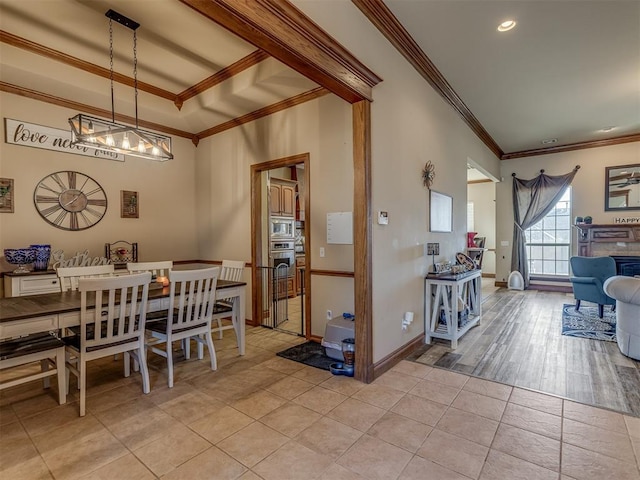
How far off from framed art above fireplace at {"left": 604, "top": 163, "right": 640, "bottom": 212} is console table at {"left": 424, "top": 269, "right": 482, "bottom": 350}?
187 inches

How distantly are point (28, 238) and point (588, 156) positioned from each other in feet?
32.9

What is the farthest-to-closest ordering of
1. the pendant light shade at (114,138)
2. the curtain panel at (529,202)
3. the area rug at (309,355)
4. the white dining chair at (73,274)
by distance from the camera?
the curtain panel at (529,202) → the area rug at (309,355) → the white dining chair at (73,274) → the pendant light shade at (114,138)

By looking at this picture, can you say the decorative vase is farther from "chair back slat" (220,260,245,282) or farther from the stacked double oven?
the stacked double oven

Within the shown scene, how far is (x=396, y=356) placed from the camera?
325 centimetres

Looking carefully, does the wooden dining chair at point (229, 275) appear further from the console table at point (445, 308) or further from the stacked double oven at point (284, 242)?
the console table at point (445, 308)

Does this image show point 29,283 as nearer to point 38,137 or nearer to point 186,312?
point 38,137

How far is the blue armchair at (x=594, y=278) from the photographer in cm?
471

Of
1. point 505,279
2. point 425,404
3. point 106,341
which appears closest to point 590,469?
point 425,404

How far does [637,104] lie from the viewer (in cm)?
497

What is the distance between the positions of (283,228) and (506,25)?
14.9ft

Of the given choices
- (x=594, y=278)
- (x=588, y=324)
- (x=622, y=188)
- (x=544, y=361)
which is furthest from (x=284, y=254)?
(x=622, y=188)

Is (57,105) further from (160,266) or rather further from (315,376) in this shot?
(315,376)

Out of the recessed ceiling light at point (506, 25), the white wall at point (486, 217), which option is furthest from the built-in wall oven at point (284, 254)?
the white wall at point (486, 217)

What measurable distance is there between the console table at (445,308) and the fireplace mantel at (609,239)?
406 centimetres
